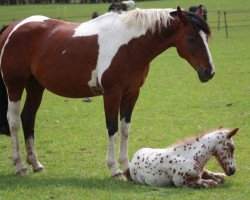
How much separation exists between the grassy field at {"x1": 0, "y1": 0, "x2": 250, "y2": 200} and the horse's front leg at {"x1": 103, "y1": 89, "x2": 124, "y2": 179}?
17cm

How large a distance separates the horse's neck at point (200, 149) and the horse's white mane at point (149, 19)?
158 centimetres

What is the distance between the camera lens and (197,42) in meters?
7.16

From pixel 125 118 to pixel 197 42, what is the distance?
1.46 m

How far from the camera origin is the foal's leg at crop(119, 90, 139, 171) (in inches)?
304

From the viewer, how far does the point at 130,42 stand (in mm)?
7430

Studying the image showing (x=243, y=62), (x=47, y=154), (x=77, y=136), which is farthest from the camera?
(x=243, y=62)

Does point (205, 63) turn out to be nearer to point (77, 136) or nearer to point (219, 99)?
point (77, 136)

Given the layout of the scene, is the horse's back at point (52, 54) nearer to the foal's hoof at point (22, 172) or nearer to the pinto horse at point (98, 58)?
the pinto horse at point (98, 58)

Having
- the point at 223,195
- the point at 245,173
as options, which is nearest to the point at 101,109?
the point at 245,173

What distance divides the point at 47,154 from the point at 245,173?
344 cm

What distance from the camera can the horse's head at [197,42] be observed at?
7.13 metres

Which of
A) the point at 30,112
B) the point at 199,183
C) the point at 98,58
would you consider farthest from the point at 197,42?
the point at 30,112

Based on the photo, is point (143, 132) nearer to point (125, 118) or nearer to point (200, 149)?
point (125, 118)

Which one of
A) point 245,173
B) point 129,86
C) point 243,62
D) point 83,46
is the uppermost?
point 83,46
